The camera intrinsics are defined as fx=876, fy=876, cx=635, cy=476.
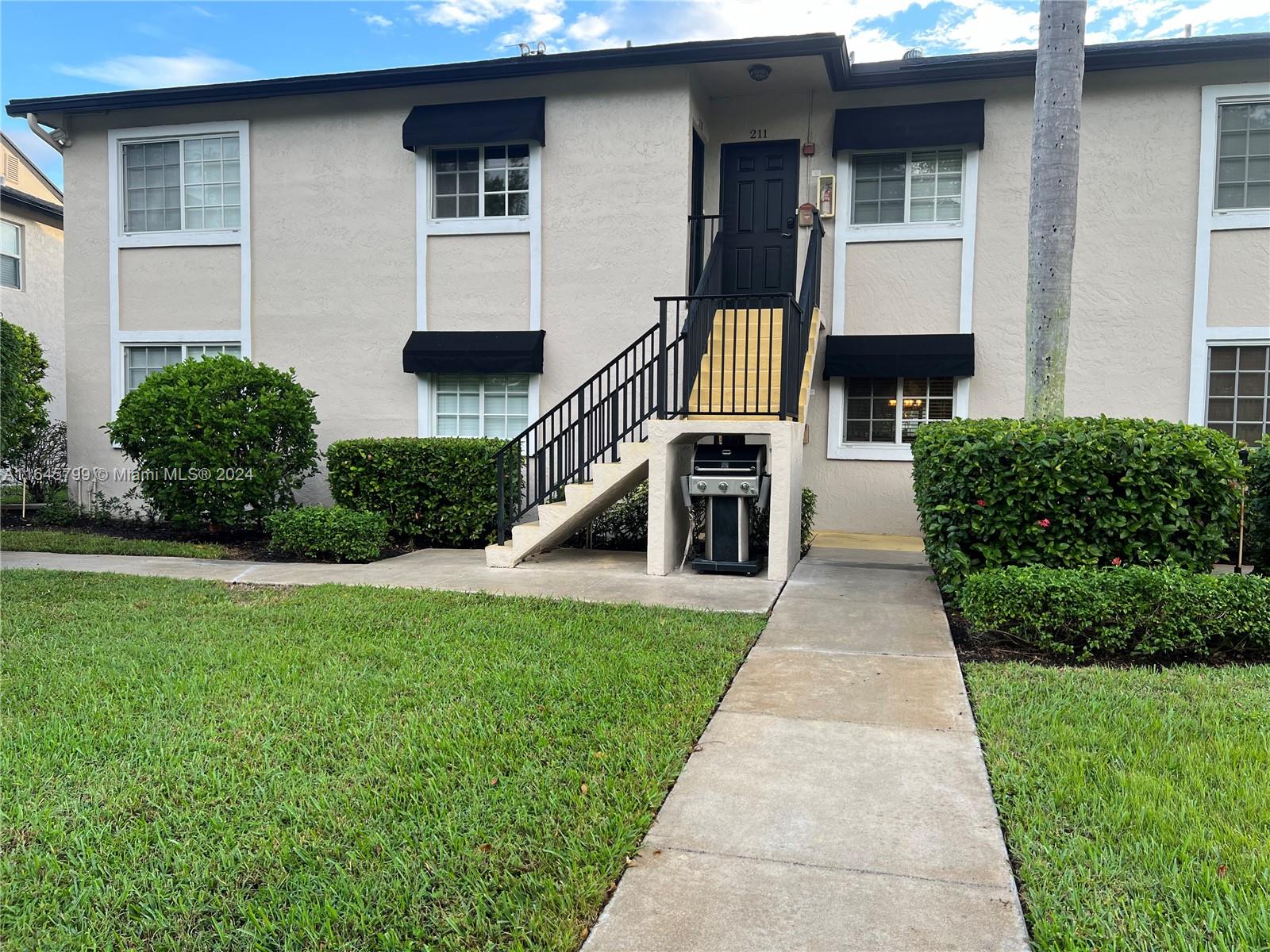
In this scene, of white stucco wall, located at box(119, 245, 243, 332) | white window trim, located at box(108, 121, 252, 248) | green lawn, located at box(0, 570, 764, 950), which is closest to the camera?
green lawn, located at box(0, 570, 764, 950)

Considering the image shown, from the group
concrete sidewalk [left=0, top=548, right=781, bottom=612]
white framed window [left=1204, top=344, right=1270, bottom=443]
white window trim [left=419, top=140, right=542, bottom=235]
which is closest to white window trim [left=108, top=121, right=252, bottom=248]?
white window trim [left=419, top=140, right=542, bottom=235]

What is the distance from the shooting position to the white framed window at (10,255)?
663 inches

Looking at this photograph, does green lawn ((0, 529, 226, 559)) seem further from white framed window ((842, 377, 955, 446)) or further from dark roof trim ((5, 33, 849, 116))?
white framed window ((842, 377, 955, 446))

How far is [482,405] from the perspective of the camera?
11500mm

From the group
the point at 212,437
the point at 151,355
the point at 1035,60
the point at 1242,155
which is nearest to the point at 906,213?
the point at 1035,60

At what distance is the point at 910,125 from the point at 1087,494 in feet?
20.7

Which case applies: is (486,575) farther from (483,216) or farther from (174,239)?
(174,239)

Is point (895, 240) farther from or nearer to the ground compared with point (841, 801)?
farther from the ground

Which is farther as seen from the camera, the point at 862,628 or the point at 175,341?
the point at 175,341

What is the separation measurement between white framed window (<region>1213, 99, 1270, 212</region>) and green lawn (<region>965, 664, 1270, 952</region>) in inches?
294

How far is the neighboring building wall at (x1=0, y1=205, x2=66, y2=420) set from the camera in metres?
17.0

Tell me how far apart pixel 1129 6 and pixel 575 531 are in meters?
8.34

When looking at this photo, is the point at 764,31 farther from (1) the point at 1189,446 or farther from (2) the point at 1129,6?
(1) the point at 1189,446

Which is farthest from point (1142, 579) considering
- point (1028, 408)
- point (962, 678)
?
point (1028, 408)
